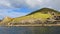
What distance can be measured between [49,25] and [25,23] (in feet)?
27.2

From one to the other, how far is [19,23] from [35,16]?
34.6ft

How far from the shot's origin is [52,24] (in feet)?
177

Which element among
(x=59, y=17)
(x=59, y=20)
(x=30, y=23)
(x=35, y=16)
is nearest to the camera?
(x=59, y=20)

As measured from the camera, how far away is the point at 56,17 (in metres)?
52.4

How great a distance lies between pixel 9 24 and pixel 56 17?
1513 cm

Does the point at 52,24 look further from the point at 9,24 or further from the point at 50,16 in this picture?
the point at 9,24

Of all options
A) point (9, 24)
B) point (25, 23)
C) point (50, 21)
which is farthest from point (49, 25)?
point (9, 24)

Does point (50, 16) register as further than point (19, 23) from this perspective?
No

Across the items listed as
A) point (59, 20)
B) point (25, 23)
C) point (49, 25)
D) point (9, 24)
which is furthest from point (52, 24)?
point (9, 24)

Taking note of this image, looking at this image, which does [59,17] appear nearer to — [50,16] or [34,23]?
[50,16]

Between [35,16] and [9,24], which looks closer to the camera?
[9,24]

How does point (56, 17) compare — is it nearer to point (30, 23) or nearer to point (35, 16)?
point (30, 23)

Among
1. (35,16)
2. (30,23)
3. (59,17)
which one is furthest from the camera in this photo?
(35,16)

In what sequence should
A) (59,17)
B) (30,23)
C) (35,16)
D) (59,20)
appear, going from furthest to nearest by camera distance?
(35,16) < (30,23) < (59,17) < (59,20)
